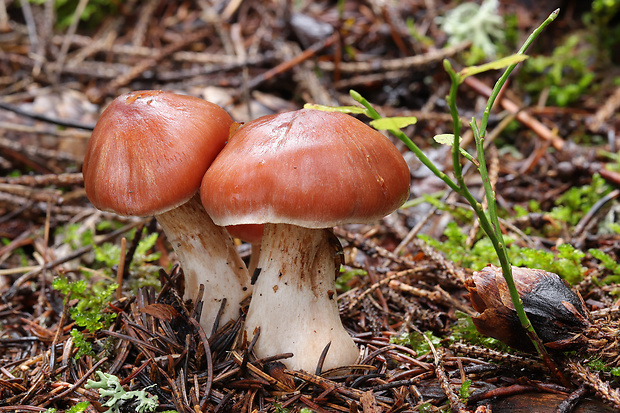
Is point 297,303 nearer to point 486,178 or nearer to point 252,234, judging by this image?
point 252,234

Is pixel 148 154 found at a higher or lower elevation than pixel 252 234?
higher

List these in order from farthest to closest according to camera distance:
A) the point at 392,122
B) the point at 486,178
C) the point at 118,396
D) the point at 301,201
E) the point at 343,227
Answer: the point at 343,227
the point at 118,396
the point at 301,201
the point at 486,178
the point at 392,122

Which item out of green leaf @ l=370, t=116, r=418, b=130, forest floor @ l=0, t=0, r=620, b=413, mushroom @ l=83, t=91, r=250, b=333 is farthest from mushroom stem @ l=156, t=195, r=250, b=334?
green leaf @ l=370, t=116, r=418, b=130

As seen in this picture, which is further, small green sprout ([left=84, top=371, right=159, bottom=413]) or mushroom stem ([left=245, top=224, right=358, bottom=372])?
mushroom stem ([left=245, top=224, right=358, bottom=372])

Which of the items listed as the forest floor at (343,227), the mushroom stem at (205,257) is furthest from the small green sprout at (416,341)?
the mushroom stem at (205,257)

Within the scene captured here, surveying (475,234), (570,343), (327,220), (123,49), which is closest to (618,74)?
(475,234)

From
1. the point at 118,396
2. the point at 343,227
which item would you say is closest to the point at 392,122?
the point at 118,396

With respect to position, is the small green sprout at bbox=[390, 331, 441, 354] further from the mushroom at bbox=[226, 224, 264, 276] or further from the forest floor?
the mushroom at bbox=[226, 224, 264, 276]
